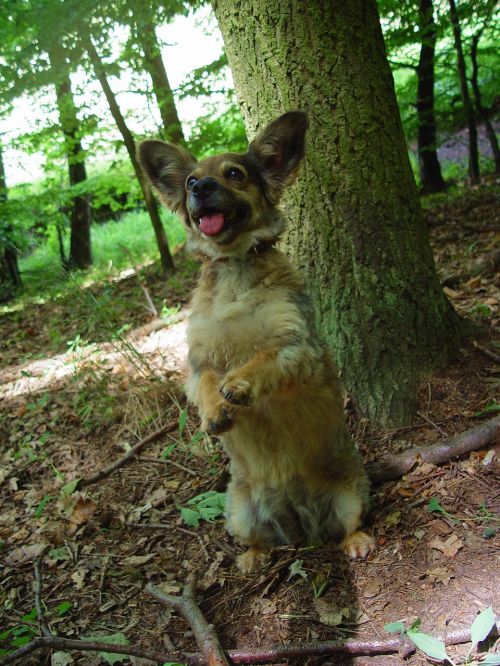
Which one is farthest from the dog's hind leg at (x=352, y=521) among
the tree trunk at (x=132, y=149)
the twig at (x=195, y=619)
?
the tree trunk at (x=132, y=149)

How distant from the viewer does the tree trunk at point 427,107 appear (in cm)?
836

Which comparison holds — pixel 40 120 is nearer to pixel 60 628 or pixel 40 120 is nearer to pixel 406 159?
pixel 406 159

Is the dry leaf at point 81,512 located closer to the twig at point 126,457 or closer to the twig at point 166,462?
the twig at point 126,457

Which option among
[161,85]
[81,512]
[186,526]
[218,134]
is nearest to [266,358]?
[186,526]

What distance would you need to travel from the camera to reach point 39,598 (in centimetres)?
320

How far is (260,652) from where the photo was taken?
2582 mm

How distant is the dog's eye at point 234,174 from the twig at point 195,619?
8.36 feet

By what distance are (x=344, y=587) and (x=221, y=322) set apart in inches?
67.4

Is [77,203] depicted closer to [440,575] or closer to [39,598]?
[39,598]

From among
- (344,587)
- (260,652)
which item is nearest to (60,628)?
(260,652)

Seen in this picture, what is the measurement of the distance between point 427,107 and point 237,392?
907cm

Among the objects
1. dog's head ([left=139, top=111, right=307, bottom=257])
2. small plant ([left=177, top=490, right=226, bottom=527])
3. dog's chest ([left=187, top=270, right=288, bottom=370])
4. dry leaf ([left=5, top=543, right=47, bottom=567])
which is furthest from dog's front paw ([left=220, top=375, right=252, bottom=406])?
dry leaf ([left=5, top=543, right=47, bottom=567])

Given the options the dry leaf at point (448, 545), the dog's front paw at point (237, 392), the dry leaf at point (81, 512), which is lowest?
the dry leaf at point (448, 545)

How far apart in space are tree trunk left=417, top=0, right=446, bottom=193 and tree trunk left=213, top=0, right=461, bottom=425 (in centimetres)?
529
